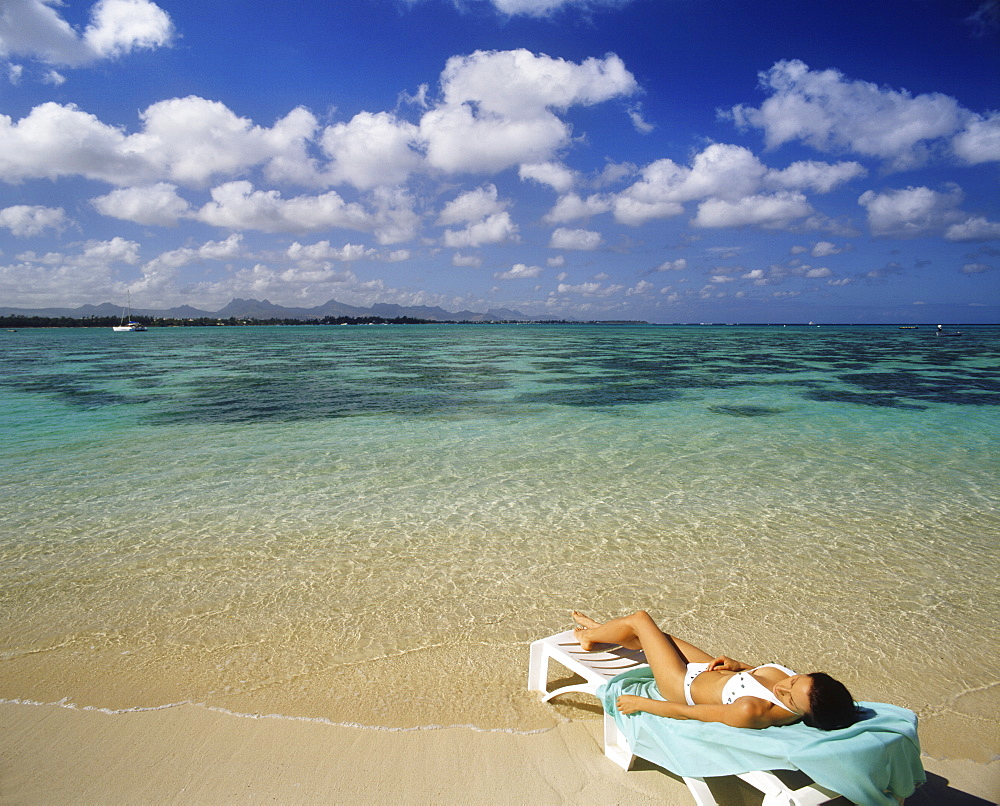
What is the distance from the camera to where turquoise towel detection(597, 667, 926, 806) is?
250 centimetres

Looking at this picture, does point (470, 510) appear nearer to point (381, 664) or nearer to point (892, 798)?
point (381, 664)

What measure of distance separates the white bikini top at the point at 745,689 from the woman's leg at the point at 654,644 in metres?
0.29

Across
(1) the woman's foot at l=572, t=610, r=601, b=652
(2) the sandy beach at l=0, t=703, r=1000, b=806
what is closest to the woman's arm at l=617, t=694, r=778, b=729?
(2) the sandy beach at l=0, t=703, r=1000, b=806

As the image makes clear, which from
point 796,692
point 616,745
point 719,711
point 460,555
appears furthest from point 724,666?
point 460,555

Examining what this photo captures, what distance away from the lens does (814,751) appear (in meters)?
2.54

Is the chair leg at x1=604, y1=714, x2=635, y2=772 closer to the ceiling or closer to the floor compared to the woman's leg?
closer to the floor

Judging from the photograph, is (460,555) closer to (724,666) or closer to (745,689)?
(724,666)

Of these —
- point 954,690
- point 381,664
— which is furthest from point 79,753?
point 954,690

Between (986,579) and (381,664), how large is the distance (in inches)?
242

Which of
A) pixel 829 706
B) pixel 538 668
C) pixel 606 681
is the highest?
pixel 829 706

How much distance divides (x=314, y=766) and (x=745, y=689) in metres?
2.49

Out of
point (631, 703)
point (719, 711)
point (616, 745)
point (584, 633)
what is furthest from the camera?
point (584, 633)

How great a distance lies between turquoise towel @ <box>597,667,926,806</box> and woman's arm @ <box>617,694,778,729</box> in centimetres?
3

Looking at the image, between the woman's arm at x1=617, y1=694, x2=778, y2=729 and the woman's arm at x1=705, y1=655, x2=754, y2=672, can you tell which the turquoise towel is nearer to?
the woman's arm at x1=617, y1=694, x2=778, y2=729
